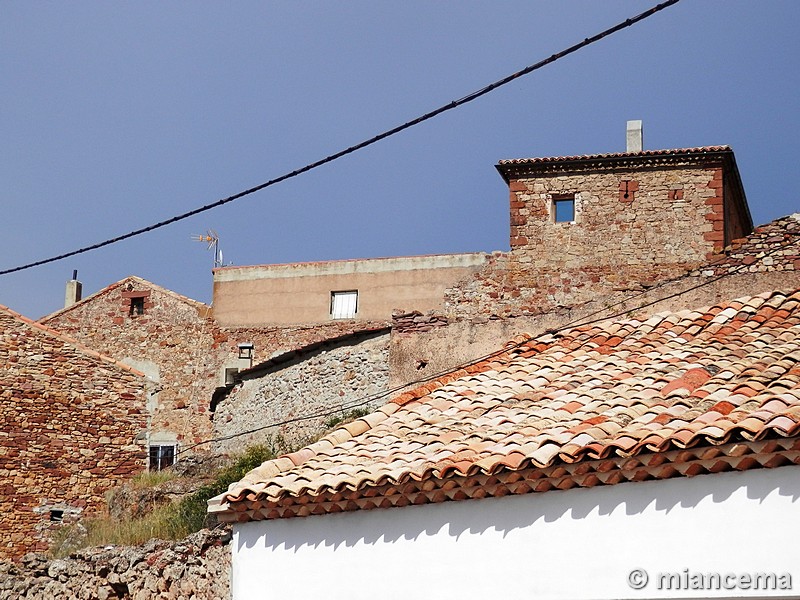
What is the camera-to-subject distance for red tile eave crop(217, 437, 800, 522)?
27.1ft

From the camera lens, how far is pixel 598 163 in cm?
2597

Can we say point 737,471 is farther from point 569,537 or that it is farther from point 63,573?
point 63,573

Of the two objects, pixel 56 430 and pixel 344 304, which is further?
pixel 344 304

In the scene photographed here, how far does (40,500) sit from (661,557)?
1272 cm

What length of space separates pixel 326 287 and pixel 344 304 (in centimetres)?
67

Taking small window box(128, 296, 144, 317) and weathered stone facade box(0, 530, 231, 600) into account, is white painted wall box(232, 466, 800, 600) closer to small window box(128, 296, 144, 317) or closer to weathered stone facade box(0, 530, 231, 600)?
weathered stone facade box(0, 530, 231, 600)

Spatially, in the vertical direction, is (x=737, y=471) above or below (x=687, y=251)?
below

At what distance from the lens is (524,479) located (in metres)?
9.15


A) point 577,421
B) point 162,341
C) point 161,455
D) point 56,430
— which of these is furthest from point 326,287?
point 577,421

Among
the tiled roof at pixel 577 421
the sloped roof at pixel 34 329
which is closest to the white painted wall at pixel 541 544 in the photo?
the tiled roof at pixel 577 421

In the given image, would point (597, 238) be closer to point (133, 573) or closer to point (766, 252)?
point (766, 252)

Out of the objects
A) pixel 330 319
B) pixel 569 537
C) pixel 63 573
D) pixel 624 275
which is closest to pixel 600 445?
pixel 569 537

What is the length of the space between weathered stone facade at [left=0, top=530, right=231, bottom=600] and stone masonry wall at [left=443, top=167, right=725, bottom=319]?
43.2ft
